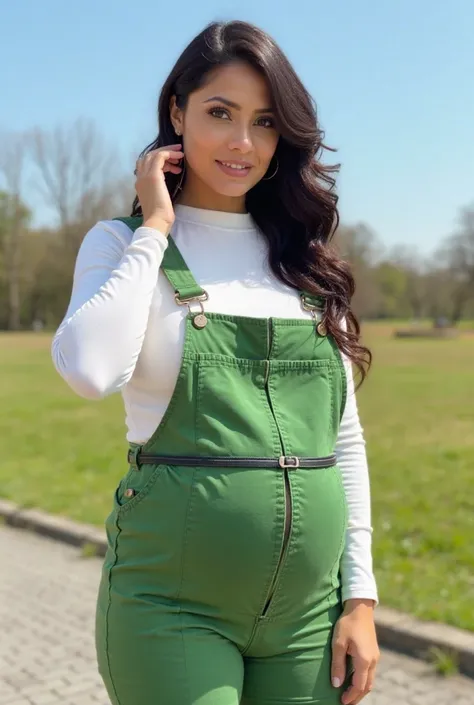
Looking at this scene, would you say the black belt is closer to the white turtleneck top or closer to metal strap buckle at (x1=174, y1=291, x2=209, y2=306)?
the white turtleneck top

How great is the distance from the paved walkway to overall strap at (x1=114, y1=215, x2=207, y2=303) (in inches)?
112

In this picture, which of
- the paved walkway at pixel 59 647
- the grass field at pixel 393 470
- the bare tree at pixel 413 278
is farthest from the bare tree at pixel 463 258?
the paved walkway at pixel 59 647

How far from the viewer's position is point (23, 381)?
23438 mm

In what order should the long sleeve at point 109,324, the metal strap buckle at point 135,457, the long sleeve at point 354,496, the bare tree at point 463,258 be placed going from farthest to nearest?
the bare tree at point 463,258 < the long sleeve at point 354,496 < the metal strap buckle at point 135,457 < the long sleeve at point 109,324

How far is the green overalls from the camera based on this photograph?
5.86 ft

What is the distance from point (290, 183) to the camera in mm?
2291

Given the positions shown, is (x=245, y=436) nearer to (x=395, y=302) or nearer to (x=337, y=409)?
(x=337, y=409)

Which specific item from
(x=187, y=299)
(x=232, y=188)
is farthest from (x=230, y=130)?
(x=187, y=299)

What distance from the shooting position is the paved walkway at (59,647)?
4113 millimetres

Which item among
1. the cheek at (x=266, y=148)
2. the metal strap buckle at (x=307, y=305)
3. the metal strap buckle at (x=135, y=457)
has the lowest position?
the metal strap buckle at (x=135, y=457)

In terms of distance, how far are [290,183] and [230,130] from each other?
0.99 ft

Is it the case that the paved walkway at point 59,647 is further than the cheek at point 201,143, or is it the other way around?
the paved walkway at point 59,647

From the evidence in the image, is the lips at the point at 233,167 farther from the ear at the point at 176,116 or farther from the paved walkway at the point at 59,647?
the paved walkway at the point at 59,647

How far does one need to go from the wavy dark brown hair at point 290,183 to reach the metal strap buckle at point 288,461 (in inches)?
14.2
